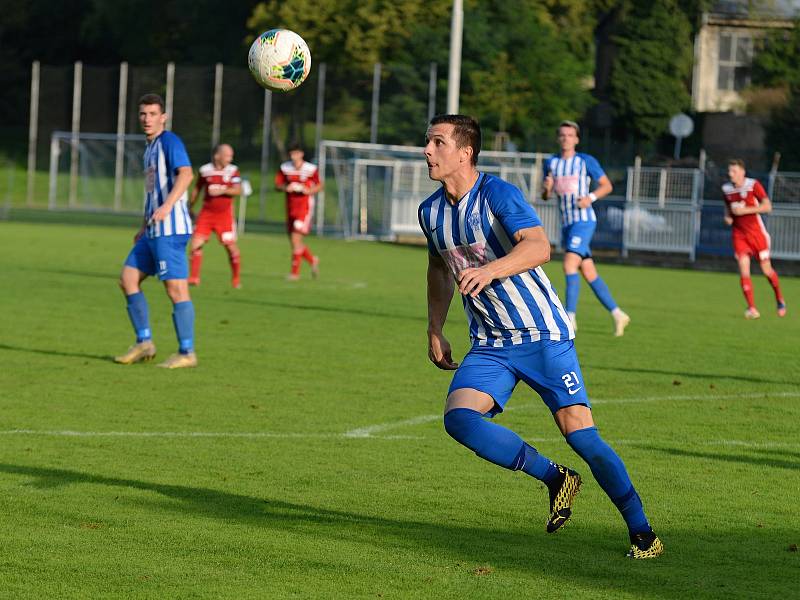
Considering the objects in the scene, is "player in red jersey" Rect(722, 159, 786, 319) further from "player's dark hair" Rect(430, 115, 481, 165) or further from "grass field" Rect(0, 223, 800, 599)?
"player's dark hair" Rect(430, 115, 481, 165)

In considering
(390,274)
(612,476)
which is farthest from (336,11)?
(612,476)

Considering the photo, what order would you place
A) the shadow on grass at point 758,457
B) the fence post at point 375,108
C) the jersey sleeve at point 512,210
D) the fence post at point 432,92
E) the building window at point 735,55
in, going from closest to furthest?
the jersey sleeve at point 512,210, the shadow on grass at point 758,457, the fence post at point 432,92, the fence post at point 375,108, the building window at point 735,55

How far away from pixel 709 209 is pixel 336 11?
82.2 ft

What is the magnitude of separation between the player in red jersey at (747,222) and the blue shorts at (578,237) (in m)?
→ 3.87

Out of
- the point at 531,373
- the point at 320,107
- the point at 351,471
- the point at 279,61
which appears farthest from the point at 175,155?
the point at 320,107

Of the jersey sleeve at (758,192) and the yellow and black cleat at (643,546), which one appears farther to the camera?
the jersey sleeve at (758,192)

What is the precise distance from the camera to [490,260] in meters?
6.26

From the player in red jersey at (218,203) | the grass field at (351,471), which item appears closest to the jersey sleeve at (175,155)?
the grass field at (351,471)

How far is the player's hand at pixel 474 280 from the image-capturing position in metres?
5.73

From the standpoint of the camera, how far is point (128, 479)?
7570 mm

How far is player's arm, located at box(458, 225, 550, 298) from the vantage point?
227 inches

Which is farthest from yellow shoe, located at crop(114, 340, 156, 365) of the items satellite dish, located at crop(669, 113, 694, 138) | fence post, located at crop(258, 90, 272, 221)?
satellite dish, located at crop(669, 113, 694, 138)

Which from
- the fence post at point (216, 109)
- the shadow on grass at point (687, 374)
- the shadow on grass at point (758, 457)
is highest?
the fence post at point (216, 109)

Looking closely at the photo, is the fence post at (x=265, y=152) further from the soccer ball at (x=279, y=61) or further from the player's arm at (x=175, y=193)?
the soccer ball at (x=279, y=61)
